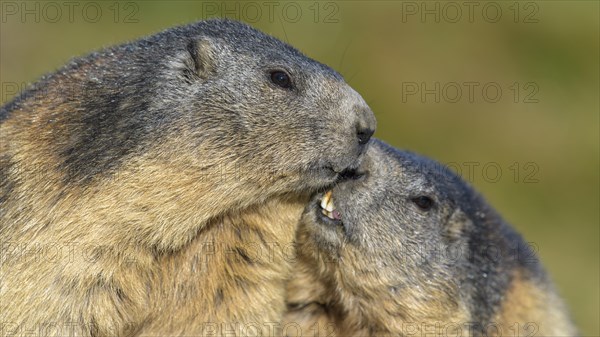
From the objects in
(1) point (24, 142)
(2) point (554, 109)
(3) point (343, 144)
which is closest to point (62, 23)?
(2) point (554, 109)

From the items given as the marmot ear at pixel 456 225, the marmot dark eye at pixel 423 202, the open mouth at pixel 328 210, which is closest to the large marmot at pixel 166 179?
the open mouth at pixel 328 210

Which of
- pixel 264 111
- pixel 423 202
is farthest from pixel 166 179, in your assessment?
pixel 423 202

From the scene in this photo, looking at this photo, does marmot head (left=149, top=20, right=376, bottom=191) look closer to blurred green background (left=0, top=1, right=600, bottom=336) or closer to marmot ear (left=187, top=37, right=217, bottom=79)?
marmot ear (left=187, top=37, right=217, bottom=79)

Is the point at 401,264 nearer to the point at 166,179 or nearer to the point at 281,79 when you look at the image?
the point at 281,79

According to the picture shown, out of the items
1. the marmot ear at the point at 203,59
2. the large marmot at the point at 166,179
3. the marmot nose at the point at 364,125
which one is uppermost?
the marmot nose at the point at 364,125

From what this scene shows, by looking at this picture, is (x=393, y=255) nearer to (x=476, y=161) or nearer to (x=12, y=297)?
(x=12, y=297)

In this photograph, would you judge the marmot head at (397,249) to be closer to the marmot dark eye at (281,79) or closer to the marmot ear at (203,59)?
the marmot dark eye at (281,79)
